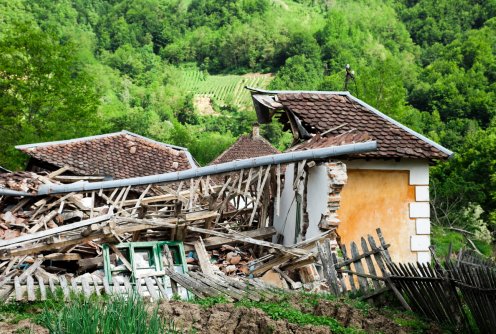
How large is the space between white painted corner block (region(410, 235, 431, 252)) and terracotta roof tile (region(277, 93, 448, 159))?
1.80 metres

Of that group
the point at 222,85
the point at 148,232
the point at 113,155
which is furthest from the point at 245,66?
the point at 148,232

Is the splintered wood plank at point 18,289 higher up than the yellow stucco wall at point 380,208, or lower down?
lower down

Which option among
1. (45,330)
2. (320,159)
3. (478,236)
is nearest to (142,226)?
(320,159)

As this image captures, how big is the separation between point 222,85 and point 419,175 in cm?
8784

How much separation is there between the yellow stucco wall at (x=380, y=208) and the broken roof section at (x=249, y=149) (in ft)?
70.7

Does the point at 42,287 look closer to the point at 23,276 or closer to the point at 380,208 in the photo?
the point at 23,276

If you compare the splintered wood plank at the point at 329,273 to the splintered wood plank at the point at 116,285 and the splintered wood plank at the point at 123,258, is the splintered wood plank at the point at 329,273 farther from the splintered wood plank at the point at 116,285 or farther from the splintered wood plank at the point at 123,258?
the splintered wood plank at the point at 123,258

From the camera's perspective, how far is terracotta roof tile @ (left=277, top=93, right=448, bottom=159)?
16547mm

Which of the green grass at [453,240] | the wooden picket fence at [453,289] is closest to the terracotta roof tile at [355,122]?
the wooden picket fence at [453,289]

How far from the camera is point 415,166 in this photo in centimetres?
1688

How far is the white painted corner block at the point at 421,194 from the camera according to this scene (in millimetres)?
16859

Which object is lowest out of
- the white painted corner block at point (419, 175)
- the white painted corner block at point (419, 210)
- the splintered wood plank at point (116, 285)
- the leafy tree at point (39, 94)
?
the splintered wood plank at point (116, 285)

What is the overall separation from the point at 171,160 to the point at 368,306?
19143 millimetres

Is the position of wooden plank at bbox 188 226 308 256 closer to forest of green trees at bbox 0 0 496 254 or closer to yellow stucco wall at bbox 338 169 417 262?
yellow stucco wall at bbox 338 169 417 262
